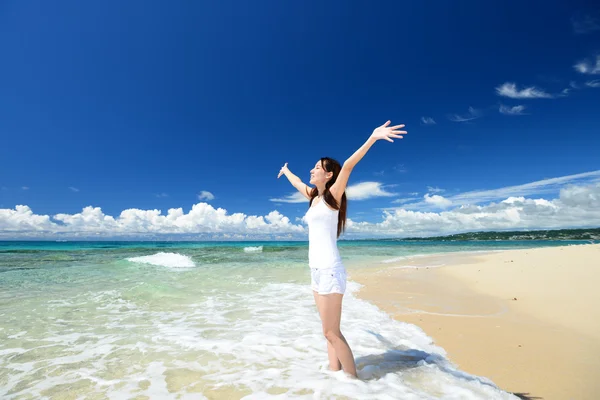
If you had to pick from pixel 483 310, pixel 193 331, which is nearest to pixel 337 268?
pixel 193 331

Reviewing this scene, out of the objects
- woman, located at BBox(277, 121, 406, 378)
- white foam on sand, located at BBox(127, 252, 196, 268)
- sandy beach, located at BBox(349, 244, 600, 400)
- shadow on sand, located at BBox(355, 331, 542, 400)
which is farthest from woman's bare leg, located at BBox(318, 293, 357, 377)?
white foam on sand, located at BBox(127, 252, 196, 268)

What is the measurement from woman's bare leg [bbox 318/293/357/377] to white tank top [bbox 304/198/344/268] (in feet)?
1.24

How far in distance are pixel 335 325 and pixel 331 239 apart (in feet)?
3.28

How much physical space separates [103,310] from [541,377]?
362 inches

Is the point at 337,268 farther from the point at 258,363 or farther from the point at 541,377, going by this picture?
the point at 541,377

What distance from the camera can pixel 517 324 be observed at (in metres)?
6.04

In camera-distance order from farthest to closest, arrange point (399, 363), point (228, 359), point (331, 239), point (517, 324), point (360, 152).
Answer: point (517, 324)
point (228, 359)
point (399, 363)
point (331, 239)
point (360, 152)

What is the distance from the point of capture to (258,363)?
14.5 feet

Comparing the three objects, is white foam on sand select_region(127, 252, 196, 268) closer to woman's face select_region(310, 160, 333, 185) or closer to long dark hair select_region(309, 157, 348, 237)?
long dark hair select_region(309, 157, 348, 237)

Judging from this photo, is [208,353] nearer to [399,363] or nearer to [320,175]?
[399,363]

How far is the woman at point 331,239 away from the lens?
11.1 ft

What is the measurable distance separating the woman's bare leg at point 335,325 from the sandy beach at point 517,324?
1.78 meters

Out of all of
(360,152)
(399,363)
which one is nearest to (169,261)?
(399,363)

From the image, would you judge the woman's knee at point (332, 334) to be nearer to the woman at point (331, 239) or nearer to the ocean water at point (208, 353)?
the woman at point (331, 239)
